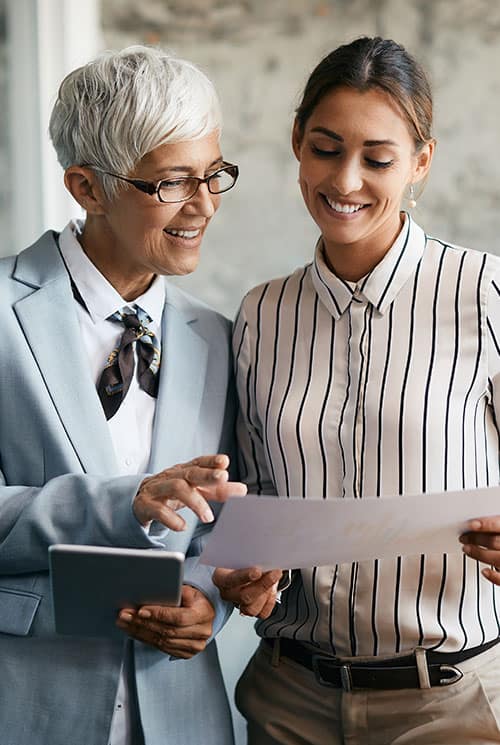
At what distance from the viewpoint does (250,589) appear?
157 centimetres

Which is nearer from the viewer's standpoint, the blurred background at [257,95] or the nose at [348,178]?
the nose at [348,178]

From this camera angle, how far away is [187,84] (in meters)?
1.70

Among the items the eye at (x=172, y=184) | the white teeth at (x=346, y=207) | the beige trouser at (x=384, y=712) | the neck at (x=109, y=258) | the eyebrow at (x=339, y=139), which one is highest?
the eyebrow at (x=339, y=139)

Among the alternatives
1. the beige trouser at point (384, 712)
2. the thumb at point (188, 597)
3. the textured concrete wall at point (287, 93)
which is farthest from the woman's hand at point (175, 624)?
the textured concrete wall at point (287, 93)

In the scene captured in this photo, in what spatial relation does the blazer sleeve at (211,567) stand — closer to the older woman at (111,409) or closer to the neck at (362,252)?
the older woman at (111,409)

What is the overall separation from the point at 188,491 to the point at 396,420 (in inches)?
15.4

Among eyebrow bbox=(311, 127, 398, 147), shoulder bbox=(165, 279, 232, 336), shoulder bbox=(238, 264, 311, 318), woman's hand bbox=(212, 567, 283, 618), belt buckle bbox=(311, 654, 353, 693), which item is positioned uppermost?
eyebrow bbox=(311, 127, 398, 147)

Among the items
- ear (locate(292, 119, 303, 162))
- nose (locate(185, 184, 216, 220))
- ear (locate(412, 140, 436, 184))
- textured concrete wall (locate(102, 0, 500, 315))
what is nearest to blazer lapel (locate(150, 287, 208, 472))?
nose (locate(185, 184, 216, 220))

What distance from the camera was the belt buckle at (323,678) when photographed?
163 centimetres

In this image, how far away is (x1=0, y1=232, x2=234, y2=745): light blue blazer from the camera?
1.61 meters

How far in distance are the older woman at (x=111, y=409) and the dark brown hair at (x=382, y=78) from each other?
22 centimetres

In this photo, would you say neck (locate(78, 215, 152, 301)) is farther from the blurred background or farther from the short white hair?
the blurred background

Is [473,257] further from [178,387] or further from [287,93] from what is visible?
[287,93]

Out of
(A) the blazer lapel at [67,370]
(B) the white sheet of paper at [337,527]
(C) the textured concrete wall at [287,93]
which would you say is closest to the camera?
(B) the white sheet of paper at [337,527]
